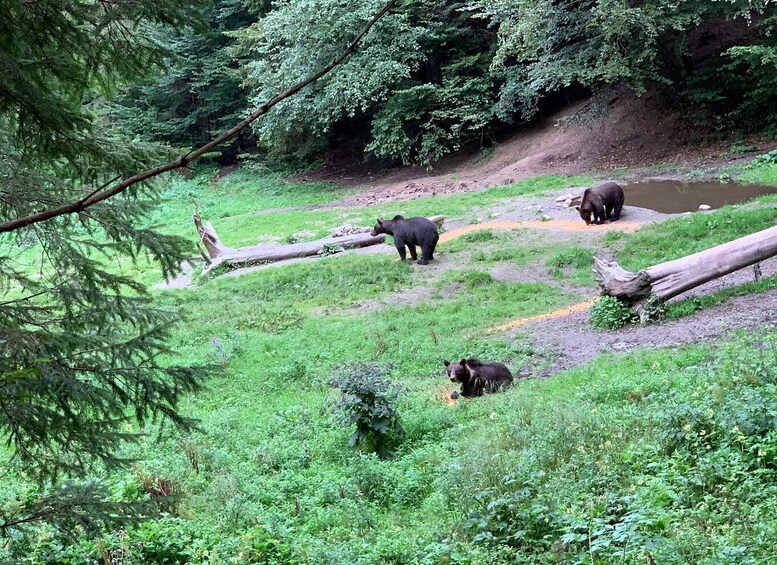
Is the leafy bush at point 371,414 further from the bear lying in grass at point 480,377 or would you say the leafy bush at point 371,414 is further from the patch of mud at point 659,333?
the patch of mud at point 659,333

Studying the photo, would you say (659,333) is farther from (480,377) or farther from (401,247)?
(401,247)

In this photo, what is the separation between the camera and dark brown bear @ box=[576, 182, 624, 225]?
18.9 m

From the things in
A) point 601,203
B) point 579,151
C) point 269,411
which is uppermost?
point 579,151

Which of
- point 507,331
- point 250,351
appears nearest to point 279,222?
point 250,351

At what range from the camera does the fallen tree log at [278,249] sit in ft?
68.3

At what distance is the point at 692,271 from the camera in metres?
11.1

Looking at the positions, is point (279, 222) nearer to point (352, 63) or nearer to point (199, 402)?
point (352, 63)

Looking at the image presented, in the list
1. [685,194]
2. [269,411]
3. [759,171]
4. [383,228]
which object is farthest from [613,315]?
[759,171]

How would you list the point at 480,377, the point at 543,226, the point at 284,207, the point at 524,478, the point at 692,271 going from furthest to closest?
1. the point at 284,207
2. the point at 543,226
3. the point at 692,271
4. the point at 480,377
5. the point at 524,478

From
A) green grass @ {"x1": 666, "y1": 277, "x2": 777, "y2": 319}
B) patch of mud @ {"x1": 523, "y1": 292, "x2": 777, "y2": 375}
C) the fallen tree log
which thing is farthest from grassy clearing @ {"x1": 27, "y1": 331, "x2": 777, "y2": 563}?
the fallen tree log

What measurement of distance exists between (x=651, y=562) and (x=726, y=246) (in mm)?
8444

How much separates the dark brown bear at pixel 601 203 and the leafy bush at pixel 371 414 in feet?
39.5

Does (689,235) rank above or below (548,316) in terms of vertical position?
above

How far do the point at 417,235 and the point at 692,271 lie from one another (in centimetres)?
786
